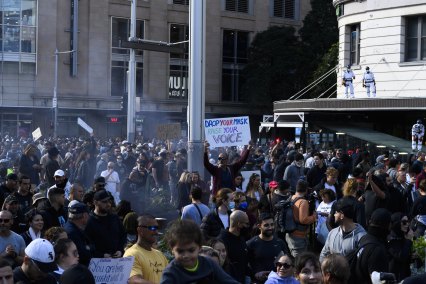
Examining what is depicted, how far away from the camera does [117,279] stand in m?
7.20

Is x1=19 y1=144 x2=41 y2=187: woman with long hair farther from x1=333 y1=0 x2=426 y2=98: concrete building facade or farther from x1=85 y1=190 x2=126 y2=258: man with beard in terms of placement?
x1=333 y1=0 x2=426 y2=98: concrete building facade

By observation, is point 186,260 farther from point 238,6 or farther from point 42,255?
point 238,6

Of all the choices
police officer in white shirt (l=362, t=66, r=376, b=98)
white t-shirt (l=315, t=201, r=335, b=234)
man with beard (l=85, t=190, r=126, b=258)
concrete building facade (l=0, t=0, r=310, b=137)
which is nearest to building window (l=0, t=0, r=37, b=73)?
concrete building facade (l=0, t=0, r=310, b=137)

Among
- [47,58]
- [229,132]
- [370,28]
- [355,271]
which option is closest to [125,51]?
[47,58]

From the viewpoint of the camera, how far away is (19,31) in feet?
174

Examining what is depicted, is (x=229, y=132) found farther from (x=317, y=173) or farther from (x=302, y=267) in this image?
(x=302, y=267)

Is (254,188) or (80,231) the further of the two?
(254,188)

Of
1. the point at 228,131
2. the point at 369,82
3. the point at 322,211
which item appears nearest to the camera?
the point at 322,211

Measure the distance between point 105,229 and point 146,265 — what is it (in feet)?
5.87

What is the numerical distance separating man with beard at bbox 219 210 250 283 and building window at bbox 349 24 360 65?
98.4 feet

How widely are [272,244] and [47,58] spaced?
46.6 m

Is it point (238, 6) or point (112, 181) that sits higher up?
point (238, 6)

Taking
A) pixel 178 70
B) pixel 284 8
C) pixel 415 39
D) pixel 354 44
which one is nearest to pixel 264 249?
pixel 415 39

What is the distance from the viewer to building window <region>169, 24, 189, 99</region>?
59.4 m
